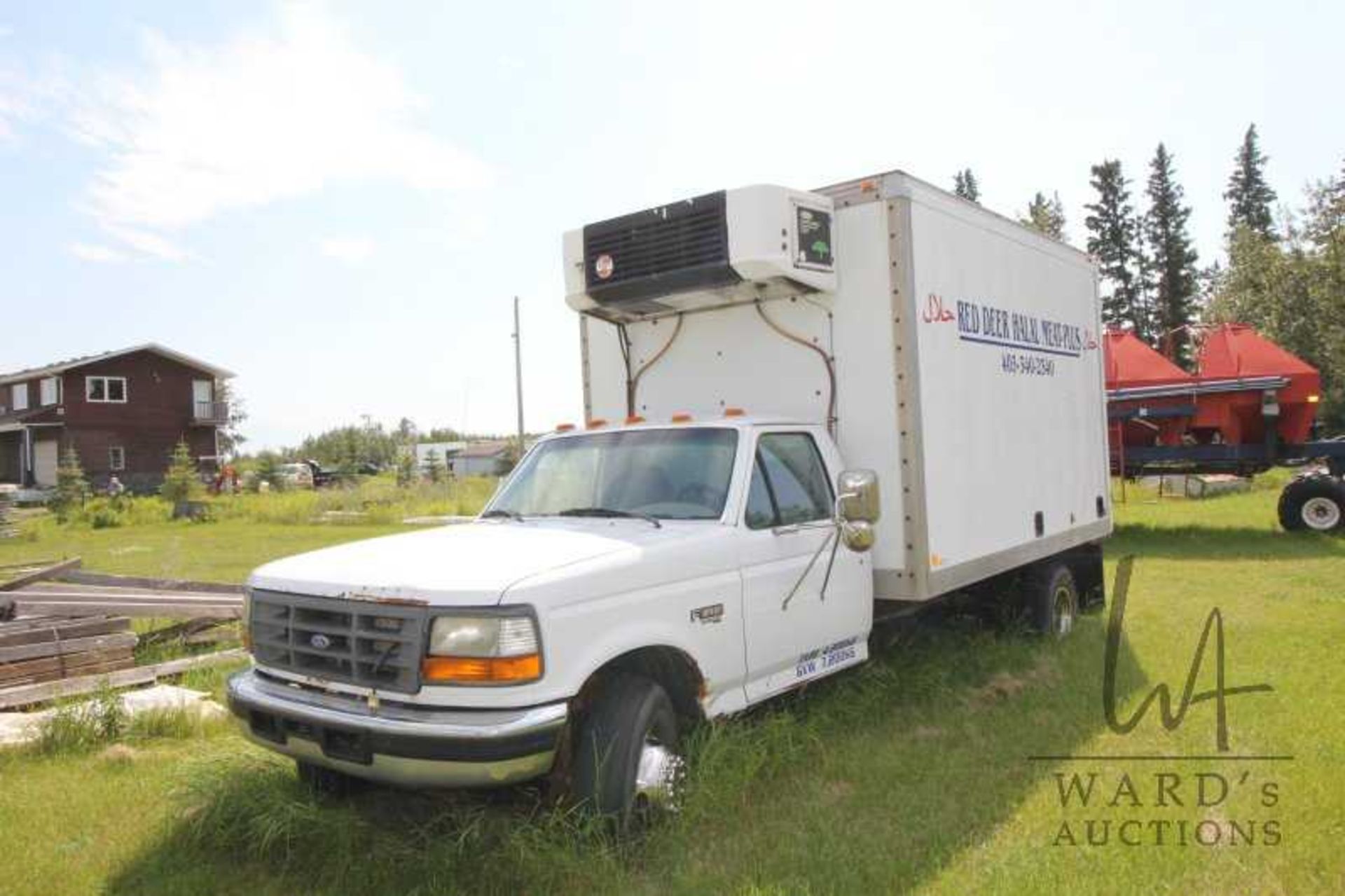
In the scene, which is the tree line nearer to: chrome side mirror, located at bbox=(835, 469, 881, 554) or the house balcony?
chrome side mirror, located at bbox=(835, 469, 881, 554)

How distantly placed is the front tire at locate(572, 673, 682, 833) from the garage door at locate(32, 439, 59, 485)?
156 ft

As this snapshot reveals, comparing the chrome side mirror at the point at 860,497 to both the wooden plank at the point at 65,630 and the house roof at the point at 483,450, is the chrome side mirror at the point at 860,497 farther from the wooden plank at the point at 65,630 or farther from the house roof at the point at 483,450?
the house roof at the point at 483,450

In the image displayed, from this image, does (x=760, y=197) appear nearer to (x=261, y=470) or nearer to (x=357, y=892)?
(x=357, y=892)

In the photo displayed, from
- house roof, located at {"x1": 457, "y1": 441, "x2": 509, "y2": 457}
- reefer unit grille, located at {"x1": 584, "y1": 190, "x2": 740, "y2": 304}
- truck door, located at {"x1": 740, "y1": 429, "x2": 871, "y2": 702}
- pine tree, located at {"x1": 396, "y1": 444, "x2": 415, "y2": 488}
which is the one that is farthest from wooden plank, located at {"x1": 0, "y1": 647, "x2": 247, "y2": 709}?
house roof, located at {"x1": 457, "y1": 441, "x2": 509, "y2": 457}

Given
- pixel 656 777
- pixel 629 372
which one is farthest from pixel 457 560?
pixel 629 372

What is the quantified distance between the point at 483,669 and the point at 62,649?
4691 millimetres

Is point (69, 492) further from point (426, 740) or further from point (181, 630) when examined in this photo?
point (426, 740)

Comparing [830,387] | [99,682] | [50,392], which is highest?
[50,392]

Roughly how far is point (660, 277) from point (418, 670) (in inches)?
118

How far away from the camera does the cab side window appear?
4.89 metres

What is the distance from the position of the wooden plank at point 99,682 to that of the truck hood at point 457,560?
2382 mm

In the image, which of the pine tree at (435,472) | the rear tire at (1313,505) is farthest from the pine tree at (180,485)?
the rear tire at (1313,505)

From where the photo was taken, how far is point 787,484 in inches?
202

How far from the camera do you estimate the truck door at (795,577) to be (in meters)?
4.68
